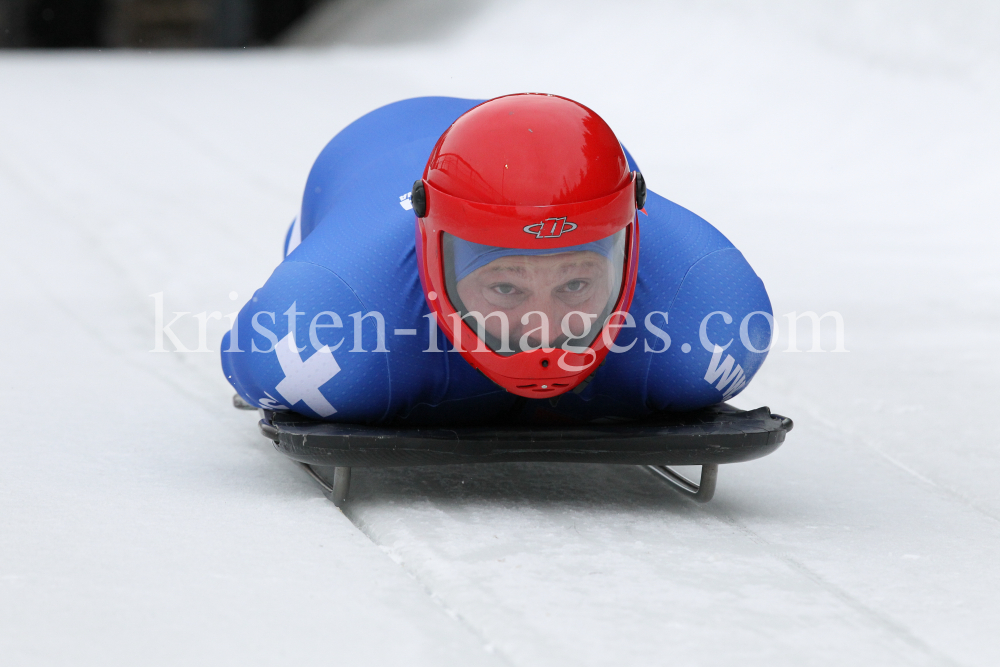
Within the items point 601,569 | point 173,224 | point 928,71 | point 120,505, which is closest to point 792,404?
point 601,569

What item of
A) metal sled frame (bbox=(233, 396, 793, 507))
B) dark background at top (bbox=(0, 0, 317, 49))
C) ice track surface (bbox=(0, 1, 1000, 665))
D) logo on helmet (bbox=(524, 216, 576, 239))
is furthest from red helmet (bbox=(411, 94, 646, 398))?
dark background at top (bbox=(0, 0, 317, 49))

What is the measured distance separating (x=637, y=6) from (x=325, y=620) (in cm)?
1034

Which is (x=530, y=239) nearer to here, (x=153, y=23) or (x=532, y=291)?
(x=532, y=291)

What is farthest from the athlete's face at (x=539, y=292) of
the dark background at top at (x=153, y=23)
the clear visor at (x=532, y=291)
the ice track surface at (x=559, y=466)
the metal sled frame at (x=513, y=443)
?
the dark background at top at (x=153, y=23)

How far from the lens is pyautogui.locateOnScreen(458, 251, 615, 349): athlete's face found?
2645 mm

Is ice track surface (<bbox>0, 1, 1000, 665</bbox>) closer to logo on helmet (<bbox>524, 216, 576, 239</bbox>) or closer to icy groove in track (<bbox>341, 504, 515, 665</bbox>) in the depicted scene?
icy groove in track (<bbox>341, 504, 515, 665</bbox>)

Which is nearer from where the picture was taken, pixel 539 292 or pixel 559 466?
pixel 539 292

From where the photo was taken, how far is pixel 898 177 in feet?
24.4

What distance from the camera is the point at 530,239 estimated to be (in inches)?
102

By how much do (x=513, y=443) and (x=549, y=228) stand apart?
1.67ft

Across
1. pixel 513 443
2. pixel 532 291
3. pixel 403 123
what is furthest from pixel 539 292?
pixel 403 123

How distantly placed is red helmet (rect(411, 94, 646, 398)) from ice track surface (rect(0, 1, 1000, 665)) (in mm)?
402

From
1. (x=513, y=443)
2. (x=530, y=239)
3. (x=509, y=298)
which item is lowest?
(x=513, y=443)

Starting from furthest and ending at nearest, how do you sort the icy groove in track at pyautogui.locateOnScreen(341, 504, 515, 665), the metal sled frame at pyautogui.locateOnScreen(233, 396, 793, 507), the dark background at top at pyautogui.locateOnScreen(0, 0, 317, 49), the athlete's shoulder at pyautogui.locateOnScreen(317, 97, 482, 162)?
the dark background at top at pyautogui.locateOnScreen(0, 0, 317, 49)
the athlete's shoulder at pyautogui.locateOnScreen(317, 97, 482, 162)
the metal sled frame at pyautogui.locateOnScreen(233, 396, 793, 507)
the icy groove in track at pyautogui.locateOnScreen(341, 504, 515, 665)
